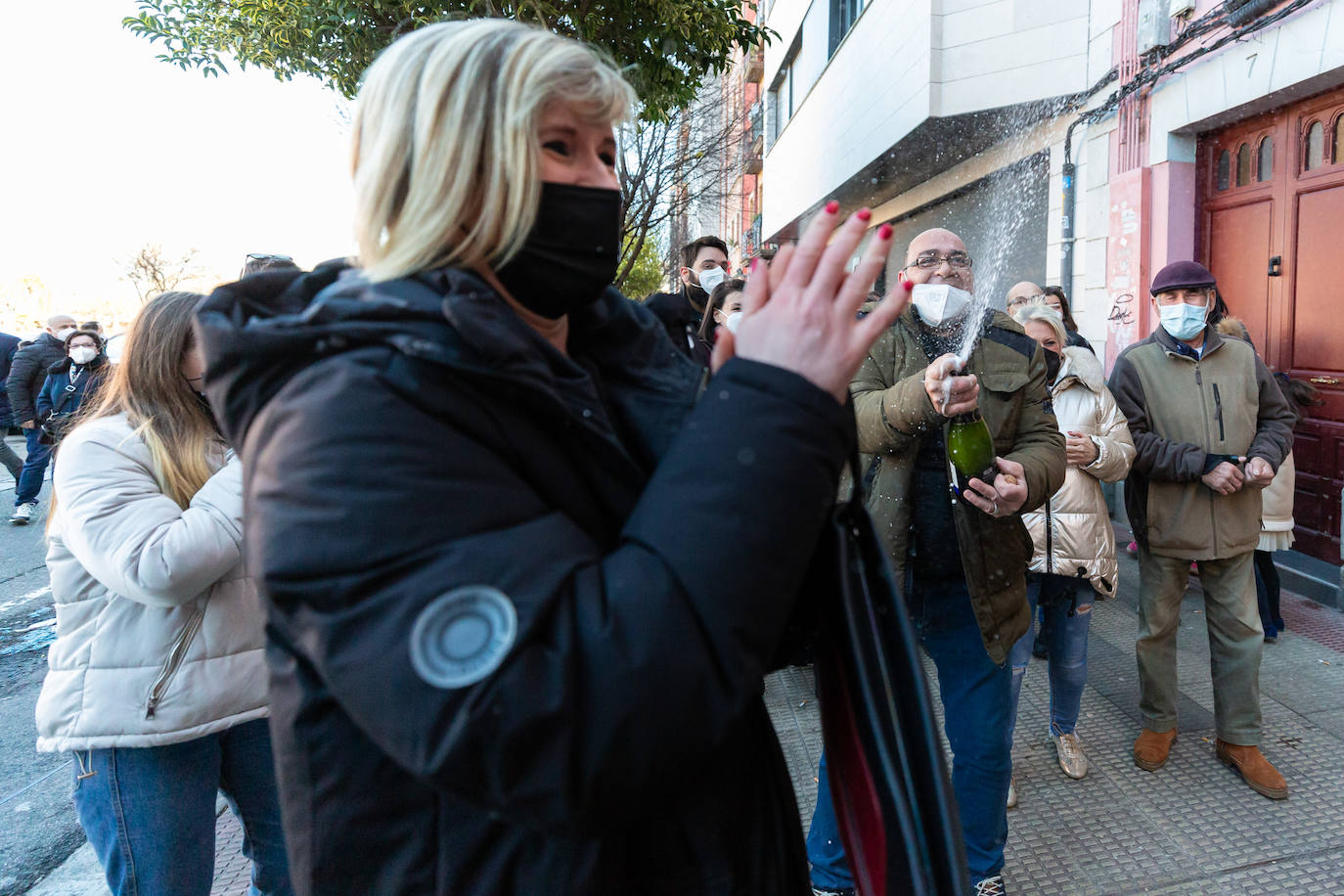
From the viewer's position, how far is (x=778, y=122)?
21.3 m

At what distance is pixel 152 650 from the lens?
6.61 ft

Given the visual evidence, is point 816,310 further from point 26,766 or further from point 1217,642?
point 26,766

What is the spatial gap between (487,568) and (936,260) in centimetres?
255

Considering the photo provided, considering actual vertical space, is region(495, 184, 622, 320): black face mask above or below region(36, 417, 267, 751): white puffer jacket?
above

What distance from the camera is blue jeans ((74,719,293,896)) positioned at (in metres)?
1.96

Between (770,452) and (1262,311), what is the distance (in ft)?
22.4

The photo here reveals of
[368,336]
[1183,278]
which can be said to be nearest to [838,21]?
[1183,278]

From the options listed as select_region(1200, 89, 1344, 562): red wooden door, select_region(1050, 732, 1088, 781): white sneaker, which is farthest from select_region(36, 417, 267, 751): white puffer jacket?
select_region(1200, 89, 1344, 562): red wooden door

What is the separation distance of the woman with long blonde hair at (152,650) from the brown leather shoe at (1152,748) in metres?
3.46

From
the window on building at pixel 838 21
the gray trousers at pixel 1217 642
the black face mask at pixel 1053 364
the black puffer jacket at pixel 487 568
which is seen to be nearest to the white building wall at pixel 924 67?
the window on building at pixel 838 21

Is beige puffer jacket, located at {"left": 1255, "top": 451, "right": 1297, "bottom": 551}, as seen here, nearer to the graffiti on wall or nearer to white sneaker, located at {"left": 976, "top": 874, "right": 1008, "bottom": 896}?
the graffiti on wall

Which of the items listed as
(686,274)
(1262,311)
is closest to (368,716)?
(686,274)

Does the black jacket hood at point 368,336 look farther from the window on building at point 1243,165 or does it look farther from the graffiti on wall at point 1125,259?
the graffiti on wall at point 1125,259

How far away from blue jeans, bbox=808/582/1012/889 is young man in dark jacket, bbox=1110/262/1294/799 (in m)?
1.46
